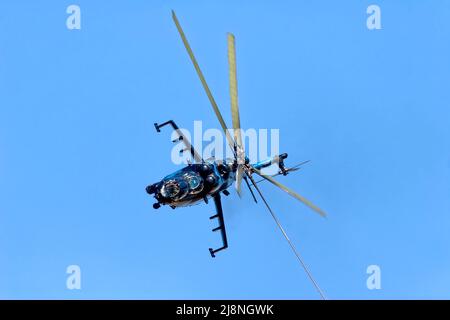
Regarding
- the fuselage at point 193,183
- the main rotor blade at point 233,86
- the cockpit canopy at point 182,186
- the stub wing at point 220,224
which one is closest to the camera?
the main rotor blade at point 233,86

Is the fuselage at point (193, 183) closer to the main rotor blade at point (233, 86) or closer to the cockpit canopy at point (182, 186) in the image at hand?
the cockpit canopy at point (182, 186)

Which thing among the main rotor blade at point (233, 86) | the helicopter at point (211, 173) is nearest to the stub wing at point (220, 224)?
the helicopter at point (211, 173)

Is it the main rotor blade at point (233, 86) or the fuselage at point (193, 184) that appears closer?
the main rotor blade at point (233, 86)

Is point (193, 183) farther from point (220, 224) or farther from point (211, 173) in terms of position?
point (220, 224)

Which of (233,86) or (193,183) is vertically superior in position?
(233,86)

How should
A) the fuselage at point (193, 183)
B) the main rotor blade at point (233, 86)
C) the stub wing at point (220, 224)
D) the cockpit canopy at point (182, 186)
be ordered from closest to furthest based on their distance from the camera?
the main rotor blade at point (233, 86) < the cockpit canopy at point (182, 186) < the fuselage at point (193, 183) < the stub wing at point (220, 224)

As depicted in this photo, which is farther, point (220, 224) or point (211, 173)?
point (220, 224)

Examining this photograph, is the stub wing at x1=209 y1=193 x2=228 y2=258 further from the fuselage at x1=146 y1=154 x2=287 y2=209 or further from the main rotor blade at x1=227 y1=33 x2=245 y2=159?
the main rotor blade at x1=227 y1=33 x2=245 y2=159

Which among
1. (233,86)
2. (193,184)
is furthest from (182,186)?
(233,86)

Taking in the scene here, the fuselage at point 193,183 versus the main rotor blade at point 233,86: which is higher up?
the main rotor blade at point 233,86
